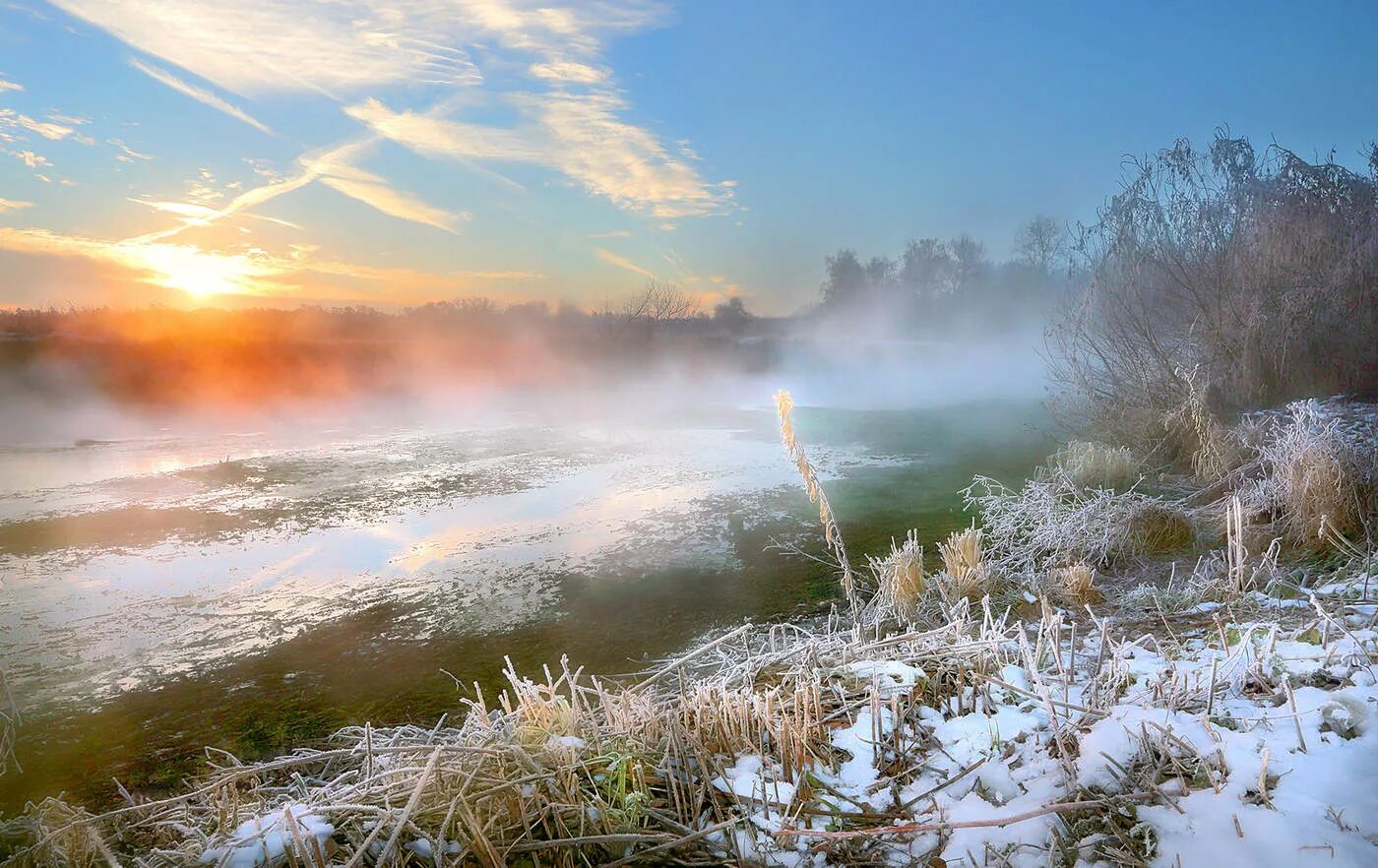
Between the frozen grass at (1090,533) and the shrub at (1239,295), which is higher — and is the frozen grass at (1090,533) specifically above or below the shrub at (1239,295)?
below

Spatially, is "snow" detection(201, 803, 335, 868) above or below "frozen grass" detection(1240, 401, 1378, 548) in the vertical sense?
below

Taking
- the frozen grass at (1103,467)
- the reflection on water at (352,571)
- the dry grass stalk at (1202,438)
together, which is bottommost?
the reflection on water at (352,571)

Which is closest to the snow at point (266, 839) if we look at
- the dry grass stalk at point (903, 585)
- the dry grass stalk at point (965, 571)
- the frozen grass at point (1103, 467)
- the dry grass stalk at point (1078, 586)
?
the dry grass stalk at point (903, 585)

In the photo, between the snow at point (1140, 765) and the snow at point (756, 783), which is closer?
the snow at point (1140, 765)

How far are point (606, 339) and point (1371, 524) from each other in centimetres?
3348

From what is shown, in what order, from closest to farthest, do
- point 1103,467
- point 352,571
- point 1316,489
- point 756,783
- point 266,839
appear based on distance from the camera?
point 266,839 → point 756,783 → point 1316,489 → point 352,571 → point 1103,467

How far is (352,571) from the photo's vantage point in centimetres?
796

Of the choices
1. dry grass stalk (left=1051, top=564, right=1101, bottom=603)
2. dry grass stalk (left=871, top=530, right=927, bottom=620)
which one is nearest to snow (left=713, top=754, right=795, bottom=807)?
dry grass stalk (left=871, top=530, right=927, bottom=620)

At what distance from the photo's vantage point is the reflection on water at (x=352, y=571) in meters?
5.27

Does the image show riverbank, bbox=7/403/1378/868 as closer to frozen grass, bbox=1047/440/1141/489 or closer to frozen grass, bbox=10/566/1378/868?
frozen grass, bbox=10/566/1378/868

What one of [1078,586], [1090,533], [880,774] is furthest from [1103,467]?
[880,774]

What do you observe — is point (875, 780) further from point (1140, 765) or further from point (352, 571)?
point (352, 571)

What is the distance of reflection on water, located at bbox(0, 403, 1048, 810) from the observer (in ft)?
17.3

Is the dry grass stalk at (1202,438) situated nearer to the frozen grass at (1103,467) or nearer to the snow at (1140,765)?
the frozen grass at (1103,467)
